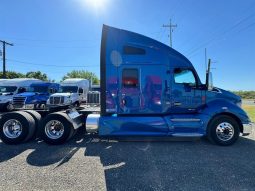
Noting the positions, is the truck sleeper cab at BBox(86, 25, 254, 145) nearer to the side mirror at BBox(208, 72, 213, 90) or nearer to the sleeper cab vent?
the sleeper cab vent

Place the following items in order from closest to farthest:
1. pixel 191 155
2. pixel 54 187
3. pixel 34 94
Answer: pixel 54 187, pixel 191 155, pixel 34 94

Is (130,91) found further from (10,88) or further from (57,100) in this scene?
(10,88)

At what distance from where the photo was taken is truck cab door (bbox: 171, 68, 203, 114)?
25.0ft

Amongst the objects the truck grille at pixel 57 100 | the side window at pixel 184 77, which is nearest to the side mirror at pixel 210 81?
the side window at pixel 184 77

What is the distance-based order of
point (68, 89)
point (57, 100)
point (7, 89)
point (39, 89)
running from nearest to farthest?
point (57, 100), point (39, 89), point (7, 89), point (68, 89)

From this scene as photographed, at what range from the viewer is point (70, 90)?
2139 cm

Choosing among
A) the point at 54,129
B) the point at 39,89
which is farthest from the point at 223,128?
the point at 39,89

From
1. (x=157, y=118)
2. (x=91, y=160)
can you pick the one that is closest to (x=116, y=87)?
(x=157, y=118)

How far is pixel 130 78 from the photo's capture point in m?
7.49

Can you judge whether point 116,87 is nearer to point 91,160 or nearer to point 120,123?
point 120,123

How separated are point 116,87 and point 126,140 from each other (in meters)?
1.79

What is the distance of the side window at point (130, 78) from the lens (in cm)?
748

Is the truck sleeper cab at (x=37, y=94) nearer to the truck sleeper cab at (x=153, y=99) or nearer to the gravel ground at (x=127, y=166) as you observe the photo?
the gravel ground at (x=127, y=166)

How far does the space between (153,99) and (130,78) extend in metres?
0.98
